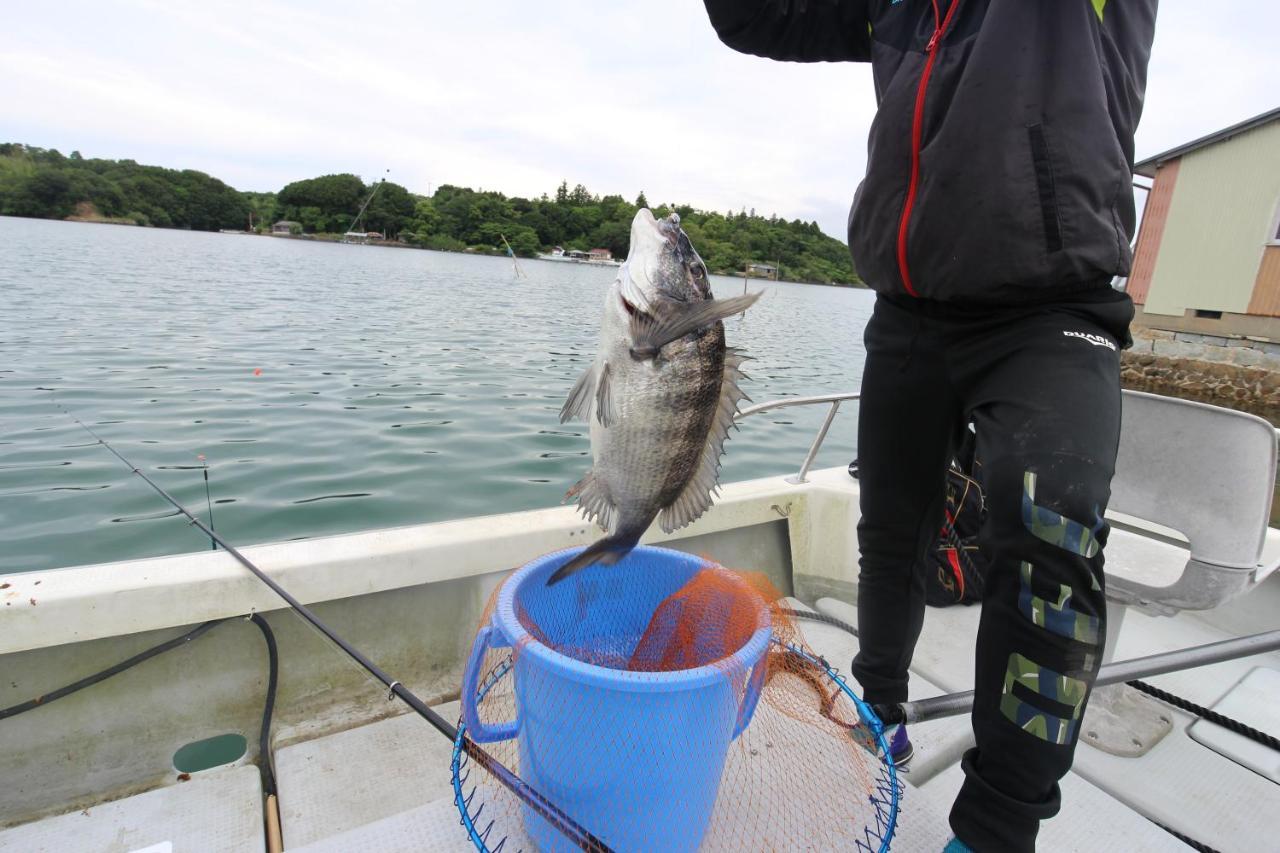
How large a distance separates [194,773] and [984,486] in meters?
2.52

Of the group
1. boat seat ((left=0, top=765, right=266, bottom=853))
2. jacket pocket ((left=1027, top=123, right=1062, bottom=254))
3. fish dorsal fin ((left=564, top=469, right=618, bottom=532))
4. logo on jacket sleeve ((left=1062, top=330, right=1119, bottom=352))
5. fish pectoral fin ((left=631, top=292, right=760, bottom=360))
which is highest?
jacket pocket ((left=1027, top=123, right=1062, bottom=254))

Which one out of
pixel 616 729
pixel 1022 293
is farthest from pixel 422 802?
pixel 1022 293

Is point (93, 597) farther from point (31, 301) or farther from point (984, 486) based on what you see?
point (31, 301)

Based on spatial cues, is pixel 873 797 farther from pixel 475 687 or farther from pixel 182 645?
pixel 182 645

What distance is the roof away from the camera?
715 inches

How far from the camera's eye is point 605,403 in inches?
58.9

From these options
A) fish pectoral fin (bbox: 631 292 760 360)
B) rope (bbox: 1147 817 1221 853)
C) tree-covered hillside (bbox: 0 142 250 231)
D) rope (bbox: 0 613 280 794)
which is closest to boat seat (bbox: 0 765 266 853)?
rope (bbox: 0 613 280 794)

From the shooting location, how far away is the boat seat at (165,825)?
1861mm

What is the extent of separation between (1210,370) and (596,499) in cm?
2333


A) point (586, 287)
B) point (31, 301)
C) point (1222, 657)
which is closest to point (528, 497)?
point (1222, 657)

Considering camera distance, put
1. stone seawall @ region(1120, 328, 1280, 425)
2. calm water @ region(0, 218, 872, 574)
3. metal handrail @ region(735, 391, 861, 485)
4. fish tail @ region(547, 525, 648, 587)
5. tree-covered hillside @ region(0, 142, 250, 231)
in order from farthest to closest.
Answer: tree-covered hillside @ region(0, 142, 250, 231)
stone seawall @ region(1120, 328, 1280, 425)
calm water @ region(0, 218, 872, 574)
metal handrail @ region(735, 391, 861, 485)
fish tail @ region(547, 525, 648, 587)

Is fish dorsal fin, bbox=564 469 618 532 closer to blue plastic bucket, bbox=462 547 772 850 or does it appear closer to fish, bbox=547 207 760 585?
fish, bbox=547 207 760 585

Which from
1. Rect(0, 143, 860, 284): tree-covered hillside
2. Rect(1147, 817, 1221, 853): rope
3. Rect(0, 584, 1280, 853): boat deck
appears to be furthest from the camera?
Rect(0, 143, 860, 284): tree-covered hillside

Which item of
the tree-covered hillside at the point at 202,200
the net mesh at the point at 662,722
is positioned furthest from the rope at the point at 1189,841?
the tree-covered hillside at the point at 202,200
